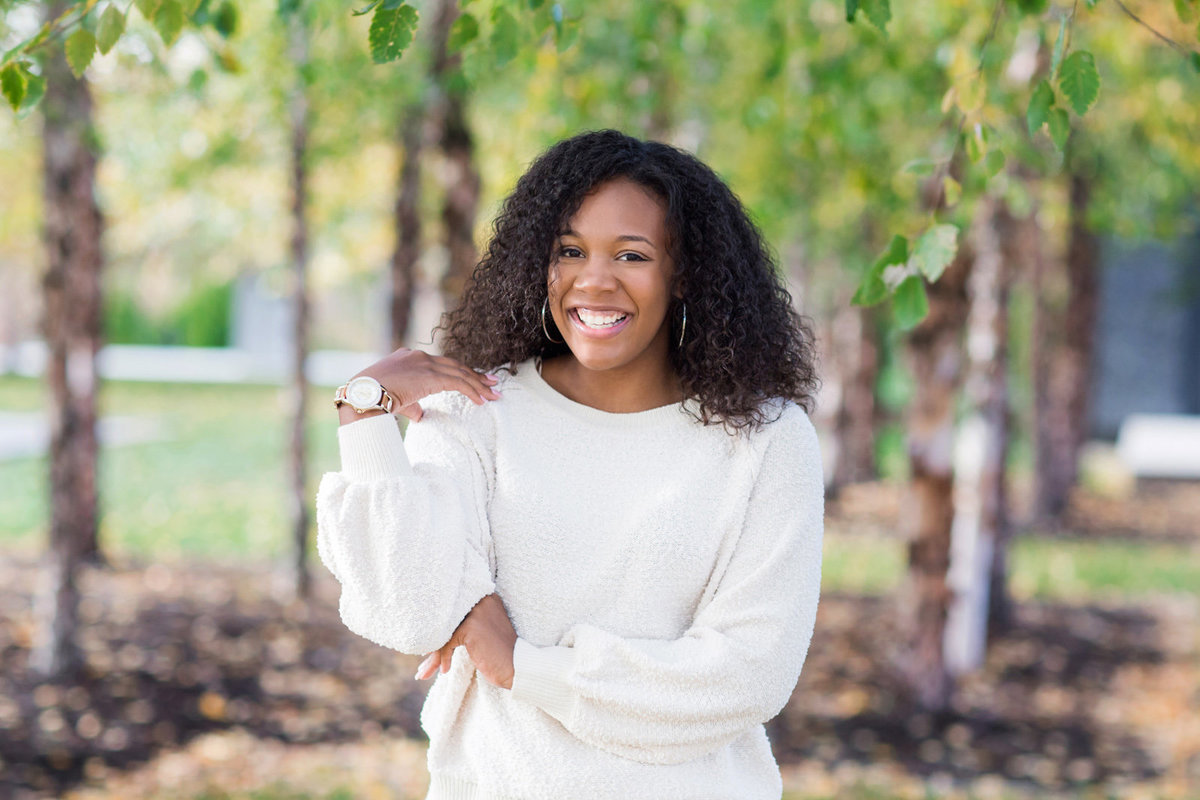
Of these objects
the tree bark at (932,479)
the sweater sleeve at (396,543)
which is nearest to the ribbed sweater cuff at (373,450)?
the sweater sleeve at (396,543)

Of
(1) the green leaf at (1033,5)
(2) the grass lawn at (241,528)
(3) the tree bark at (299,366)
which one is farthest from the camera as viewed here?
(2) the grass lawn at (241,528)

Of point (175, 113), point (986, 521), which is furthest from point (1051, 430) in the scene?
point (175, 113)

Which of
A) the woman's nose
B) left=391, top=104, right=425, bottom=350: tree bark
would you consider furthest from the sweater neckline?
left=391, top=104, right=425, bottom=350: tree bark

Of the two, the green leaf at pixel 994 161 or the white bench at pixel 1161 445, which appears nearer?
the green leaf at pixel 994 161

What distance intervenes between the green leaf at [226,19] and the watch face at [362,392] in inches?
53.7

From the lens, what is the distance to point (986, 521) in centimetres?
686

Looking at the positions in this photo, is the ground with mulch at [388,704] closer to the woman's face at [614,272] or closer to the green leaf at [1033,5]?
the woman's face at [614,272]

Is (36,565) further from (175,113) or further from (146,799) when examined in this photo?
(146,799)

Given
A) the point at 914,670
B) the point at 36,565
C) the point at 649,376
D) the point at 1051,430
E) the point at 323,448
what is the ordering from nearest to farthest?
1. the point at 649,376
2. the point at 914,670
3. the point at 36,565
4. the point at 1051,430
5. the point at 323,448

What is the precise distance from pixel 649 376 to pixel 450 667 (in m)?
0.63

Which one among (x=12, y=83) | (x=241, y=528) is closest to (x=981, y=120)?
(x=12, y=83)

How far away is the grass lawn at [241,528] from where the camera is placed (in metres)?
10.2

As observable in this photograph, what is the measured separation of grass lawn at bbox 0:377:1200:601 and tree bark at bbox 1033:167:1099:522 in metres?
1.03

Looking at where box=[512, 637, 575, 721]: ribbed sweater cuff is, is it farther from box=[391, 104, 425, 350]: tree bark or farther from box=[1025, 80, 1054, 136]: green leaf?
box=[391, 104, 425, 350]: tree bark
